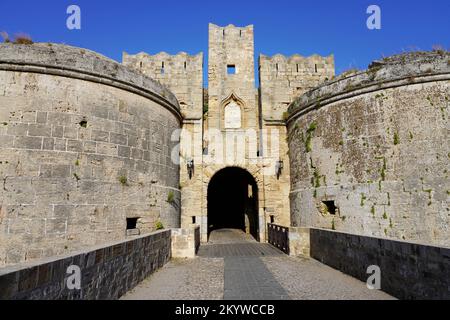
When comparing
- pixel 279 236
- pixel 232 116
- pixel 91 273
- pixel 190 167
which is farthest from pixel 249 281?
pixel 232 116

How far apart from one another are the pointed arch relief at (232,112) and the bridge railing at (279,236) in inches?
199

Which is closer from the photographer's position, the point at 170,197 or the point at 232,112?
the point at 170,197

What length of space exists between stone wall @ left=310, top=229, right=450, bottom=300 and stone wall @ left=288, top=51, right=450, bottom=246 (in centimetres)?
322

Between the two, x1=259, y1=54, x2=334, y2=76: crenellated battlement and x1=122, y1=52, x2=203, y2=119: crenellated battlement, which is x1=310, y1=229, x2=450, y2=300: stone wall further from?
x1=259, y1=54, x2=334, y2=76: crenellated battlement

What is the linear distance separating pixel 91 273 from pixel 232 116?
11934mm

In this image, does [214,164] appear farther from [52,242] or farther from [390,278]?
[390,278]

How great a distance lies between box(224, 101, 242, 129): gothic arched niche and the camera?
50.0 feet

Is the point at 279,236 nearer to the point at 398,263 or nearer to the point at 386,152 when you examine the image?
the point at 386,152

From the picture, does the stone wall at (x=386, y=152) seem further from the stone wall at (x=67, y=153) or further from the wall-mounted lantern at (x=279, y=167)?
the stone wall at (x=67, y=153)

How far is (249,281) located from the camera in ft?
21.0

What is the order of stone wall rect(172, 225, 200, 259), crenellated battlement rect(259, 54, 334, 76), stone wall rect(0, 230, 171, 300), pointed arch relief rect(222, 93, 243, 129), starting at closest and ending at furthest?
stone wall rect(0, 230, 171, 300)
stone wall rect(172, 225, 200, 259)
pointed arch relief rect(222, 93, 243, 129)
crenellated battlement rect(259, 54, 334, 76)

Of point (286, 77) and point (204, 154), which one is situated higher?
point (286, 77)

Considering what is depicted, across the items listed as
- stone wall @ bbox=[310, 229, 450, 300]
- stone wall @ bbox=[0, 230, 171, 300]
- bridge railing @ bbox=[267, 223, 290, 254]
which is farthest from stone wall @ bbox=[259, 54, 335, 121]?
stone wall @ bbox=[0, 230, 171, 300]
